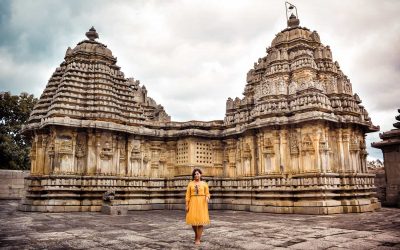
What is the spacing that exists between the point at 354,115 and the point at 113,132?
13.2 meters

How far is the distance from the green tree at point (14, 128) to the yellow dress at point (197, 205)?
99.9 feet

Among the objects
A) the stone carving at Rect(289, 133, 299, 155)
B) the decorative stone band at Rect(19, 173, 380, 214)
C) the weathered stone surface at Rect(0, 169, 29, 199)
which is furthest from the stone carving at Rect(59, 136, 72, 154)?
the weathered stone surface at Rect(0, 169, 29, 199)

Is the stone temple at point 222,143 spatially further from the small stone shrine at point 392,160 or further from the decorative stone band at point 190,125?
the small stone shrine at point 392,160

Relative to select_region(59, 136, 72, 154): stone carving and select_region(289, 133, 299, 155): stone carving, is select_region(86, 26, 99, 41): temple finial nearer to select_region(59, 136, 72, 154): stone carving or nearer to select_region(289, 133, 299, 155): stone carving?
select_region(59, 136, 72, 154): stone carving

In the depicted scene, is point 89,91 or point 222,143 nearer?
point 89,91

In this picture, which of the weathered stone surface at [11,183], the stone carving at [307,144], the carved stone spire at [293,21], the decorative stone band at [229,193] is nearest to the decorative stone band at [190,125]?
the stone carving at [307,144]

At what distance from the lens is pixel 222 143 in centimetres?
2106

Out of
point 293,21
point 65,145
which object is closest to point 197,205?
point 65,145

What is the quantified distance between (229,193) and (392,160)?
10.4m

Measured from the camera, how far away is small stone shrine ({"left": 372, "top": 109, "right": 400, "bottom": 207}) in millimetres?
20500

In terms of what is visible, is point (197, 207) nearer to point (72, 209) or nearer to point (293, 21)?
point (72, 209)

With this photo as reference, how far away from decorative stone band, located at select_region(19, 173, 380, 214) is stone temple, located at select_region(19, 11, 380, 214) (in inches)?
2.0

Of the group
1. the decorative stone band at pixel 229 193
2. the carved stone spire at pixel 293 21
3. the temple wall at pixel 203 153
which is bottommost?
the decorative stone band at pixel 229 193

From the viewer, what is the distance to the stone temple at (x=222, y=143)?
647 inches
